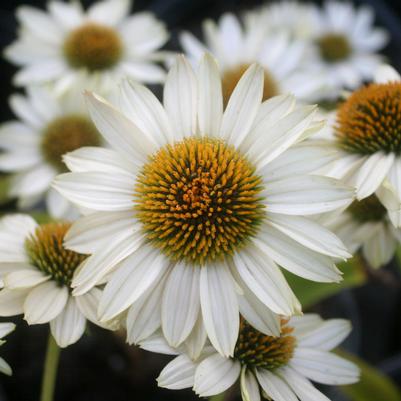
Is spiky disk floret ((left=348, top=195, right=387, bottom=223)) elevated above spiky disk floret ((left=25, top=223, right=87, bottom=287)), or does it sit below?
below

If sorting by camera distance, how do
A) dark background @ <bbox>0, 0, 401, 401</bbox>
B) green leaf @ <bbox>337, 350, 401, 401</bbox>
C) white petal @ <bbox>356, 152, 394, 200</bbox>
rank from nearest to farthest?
white petal @ <bbox>356, 152, 394, 200</bbox>
green leaf @ <bbox>337, 350, 401, 401</bbox>
dark background @ <bbox>0, 0, 401, 401</bbox>

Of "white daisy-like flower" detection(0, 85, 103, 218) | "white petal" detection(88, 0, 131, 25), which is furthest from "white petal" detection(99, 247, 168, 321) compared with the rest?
"white petal" detection(88, 0, 131, 25)

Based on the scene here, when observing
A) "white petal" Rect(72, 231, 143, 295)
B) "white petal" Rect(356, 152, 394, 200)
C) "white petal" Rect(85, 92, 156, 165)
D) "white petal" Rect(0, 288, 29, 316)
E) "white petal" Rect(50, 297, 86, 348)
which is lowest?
"white petal" Rect(50, 297, 86, 348)

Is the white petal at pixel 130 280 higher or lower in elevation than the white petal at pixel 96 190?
lower

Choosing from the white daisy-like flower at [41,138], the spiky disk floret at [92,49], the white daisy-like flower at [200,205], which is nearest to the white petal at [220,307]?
the white daisy-like flower at [200,205]

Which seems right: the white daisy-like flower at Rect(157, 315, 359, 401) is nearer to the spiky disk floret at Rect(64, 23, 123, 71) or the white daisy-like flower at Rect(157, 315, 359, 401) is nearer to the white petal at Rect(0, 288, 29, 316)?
the white petal at Rect(0, 288, 29, 316)

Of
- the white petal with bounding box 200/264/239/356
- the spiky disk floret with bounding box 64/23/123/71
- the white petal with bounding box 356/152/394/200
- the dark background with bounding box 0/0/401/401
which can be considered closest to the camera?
the white petal with bounding box 200/264/239/356

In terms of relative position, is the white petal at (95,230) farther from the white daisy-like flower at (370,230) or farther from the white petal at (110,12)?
the white petal at (110,12)
